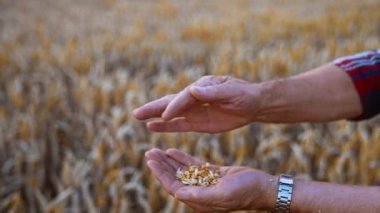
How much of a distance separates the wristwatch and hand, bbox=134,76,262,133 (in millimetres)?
296

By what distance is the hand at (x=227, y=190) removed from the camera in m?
1.22

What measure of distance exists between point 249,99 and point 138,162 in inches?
39.6

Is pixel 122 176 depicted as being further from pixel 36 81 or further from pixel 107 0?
pixel 107 0

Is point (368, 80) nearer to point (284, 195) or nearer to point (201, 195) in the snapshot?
point (284, 195)

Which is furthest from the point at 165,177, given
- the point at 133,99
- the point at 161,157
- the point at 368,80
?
the point at 133,99

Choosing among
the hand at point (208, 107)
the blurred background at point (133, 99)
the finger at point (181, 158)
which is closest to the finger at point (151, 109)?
the hand at point (208, 107)

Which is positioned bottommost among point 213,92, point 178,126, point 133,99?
point 133,99

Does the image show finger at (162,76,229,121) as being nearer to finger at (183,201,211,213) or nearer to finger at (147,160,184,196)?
finger at (147,160,184,196)

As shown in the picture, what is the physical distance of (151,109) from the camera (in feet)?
4.68

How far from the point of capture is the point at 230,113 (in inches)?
60.5

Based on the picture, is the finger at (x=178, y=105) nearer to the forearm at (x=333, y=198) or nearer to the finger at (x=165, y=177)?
the finger at (x=165, y=177)

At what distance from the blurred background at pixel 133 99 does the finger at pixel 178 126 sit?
568 millimetres

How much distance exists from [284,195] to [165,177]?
11.0 inches

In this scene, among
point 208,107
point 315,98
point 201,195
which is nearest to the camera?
point 201,195
